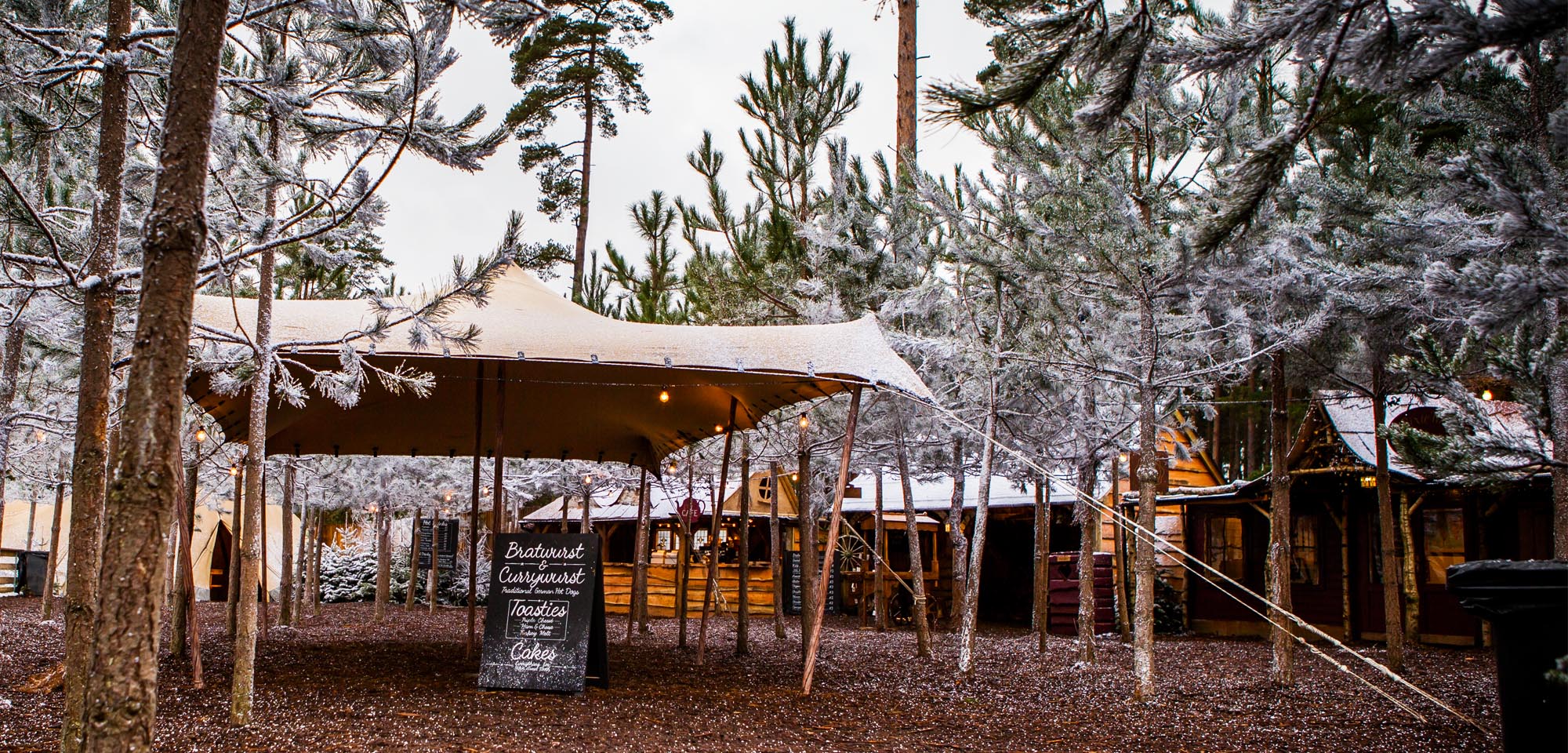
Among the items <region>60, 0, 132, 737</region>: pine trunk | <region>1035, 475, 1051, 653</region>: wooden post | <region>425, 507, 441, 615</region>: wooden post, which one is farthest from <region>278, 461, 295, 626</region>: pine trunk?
<region>1035, 475, 1051, 653</region>: wooden post

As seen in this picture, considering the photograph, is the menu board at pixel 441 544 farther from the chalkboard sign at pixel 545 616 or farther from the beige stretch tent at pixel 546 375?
the chalkboard sign at pixel 545 616

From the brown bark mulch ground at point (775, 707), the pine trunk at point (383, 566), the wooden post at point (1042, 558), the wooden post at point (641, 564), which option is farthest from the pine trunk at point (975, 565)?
the pine trunk at point (383, 566)

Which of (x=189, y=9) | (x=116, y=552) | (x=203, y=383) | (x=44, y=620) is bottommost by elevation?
(x=44, y=620)

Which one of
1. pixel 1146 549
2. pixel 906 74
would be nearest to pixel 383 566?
pixel 906 74

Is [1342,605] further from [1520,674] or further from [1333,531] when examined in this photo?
[1520,674]

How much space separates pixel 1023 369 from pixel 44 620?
14.5 meters

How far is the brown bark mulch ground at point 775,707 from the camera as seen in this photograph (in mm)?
6902

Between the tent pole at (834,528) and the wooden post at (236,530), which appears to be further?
the wooden post at (236,530)

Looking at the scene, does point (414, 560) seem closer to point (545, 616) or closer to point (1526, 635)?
point (545, 616)

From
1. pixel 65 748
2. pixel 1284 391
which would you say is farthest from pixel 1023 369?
pixel 65 748

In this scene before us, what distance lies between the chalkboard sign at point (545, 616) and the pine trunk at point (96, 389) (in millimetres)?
3545

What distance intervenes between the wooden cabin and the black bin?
9.09 metres

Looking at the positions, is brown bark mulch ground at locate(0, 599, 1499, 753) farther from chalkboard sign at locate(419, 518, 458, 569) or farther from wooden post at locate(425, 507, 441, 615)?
chalkboard sign at locate(419, 518, 458, 569)

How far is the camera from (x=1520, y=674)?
4.71 metres
